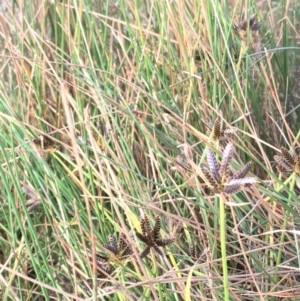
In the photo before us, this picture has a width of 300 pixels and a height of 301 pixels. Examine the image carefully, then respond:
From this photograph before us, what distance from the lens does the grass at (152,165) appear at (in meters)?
0.67

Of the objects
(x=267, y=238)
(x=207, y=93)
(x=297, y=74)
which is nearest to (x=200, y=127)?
(x=207, y=93)

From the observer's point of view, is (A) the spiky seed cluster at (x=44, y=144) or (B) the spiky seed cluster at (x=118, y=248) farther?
(A) the spiky seed cluster at (x=44, y=144)

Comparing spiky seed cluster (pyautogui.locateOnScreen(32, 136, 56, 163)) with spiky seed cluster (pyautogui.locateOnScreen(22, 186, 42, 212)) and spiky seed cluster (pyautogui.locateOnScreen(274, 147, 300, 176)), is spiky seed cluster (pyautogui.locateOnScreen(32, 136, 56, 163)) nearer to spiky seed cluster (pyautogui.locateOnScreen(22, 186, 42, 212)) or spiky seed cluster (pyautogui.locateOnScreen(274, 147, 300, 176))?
spiky seed cluster (pyautogui.locateOnScreen(22, 186, 42, 212))

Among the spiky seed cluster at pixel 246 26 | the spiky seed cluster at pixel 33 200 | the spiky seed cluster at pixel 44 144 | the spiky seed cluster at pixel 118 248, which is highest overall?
the spiky seed cluster at pixel 246 26

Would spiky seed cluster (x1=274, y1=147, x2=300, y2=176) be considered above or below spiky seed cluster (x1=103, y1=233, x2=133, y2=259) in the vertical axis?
above

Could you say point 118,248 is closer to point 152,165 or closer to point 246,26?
point 152,165

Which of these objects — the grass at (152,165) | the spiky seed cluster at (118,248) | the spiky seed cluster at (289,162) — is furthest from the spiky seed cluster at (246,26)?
the spiky seed cluster at (118,248)

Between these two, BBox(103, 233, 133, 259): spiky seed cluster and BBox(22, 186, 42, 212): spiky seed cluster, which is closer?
BBox(103, 233, 133, 259): spiky seed cluster

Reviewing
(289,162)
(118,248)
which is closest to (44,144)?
(118,248)

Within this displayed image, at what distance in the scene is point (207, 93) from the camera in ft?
3.22

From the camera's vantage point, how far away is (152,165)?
0.83m

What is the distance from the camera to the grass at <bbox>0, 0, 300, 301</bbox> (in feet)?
2.18

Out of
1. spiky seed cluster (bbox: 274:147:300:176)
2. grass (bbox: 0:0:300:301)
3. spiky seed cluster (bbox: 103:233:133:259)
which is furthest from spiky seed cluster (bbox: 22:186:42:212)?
spiky seed cluster (bbox: 274:147:300:176)

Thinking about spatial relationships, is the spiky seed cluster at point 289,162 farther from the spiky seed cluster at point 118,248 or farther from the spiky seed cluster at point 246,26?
the spiky seed cluster at point 246,26
